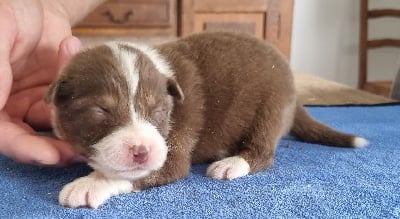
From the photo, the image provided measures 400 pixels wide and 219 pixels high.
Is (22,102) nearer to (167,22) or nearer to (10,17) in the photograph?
(10,17)

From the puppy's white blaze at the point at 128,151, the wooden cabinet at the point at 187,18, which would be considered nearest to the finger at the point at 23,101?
the puppy's white blaze at the point at 128,151

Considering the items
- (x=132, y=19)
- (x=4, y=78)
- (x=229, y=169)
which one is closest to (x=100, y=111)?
(x=4, y=78)

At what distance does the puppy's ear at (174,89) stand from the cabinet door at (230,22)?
2589 millimetres

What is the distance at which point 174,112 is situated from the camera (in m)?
1.48

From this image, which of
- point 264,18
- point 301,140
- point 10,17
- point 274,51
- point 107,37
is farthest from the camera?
point 264,18

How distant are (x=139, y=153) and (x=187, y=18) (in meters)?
2.86

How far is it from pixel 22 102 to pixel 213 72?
67 centimetres

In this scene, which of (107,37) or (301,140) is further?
(107,37)

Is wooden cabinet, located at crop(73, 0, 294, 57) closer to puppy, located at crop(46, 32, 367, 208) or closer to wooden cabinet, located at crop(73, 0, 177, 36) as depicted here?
wooden cabinet, located at crop(73, 0, 177, 36)

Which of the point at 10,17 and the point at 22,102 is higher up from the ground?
the point at 10,17

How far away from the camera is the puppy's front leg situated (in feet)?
4.33

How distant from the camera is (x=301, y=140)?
1882 mm

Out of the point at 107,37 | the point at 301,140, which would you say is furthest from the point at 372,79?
the point at 301,140

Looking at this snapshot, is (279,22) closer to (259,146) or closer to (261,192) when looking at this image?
(259,146)
